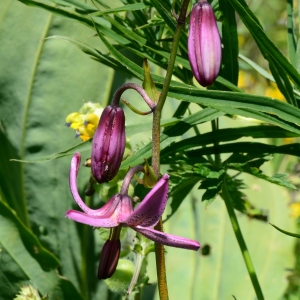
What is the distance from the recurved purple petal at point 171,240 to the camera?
0.78 meters

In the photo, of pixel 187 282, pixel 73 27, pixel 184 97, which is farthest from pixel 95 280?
pixel 184 97

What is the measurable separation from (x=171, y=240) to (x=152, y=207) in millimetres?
54

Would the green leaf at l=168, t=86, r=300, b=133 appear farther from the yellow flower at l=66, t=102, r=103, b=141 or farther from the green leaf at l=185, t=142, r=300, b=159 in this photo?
the yellow flower at l=66, t=102, r=103, b=141

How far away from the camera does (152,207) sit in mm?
781

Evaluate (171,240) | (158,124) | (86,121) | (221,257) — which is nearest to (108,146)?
(158,124)

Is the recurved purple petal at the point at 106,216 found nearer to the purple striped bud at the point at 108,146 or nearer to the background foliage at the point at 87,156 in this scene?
the purple striped bud at the point at 108,146

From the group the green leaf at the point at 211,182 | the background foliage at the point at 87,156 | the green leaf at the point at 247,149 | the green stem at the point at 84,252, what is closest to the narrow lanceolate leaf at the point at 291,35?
the background foliage at the point at 87,156

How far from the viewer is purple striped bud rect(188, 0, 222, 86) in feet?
Answer: 2.86

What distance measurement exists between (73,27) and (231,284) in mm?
911

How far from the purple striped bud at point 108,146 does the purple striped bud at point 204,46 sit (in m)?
0.14

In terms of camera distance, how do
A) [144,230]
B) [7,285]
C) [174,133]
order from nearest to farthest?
1. [144,230]
2. [174,133]
3. [7,285]

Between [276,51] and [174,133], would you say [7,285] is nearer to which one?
[174,133]

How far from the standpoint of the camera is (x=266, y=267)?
1890 millimetres

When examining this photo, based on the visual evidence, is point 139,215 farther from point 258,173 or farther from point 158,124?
point 258,173
